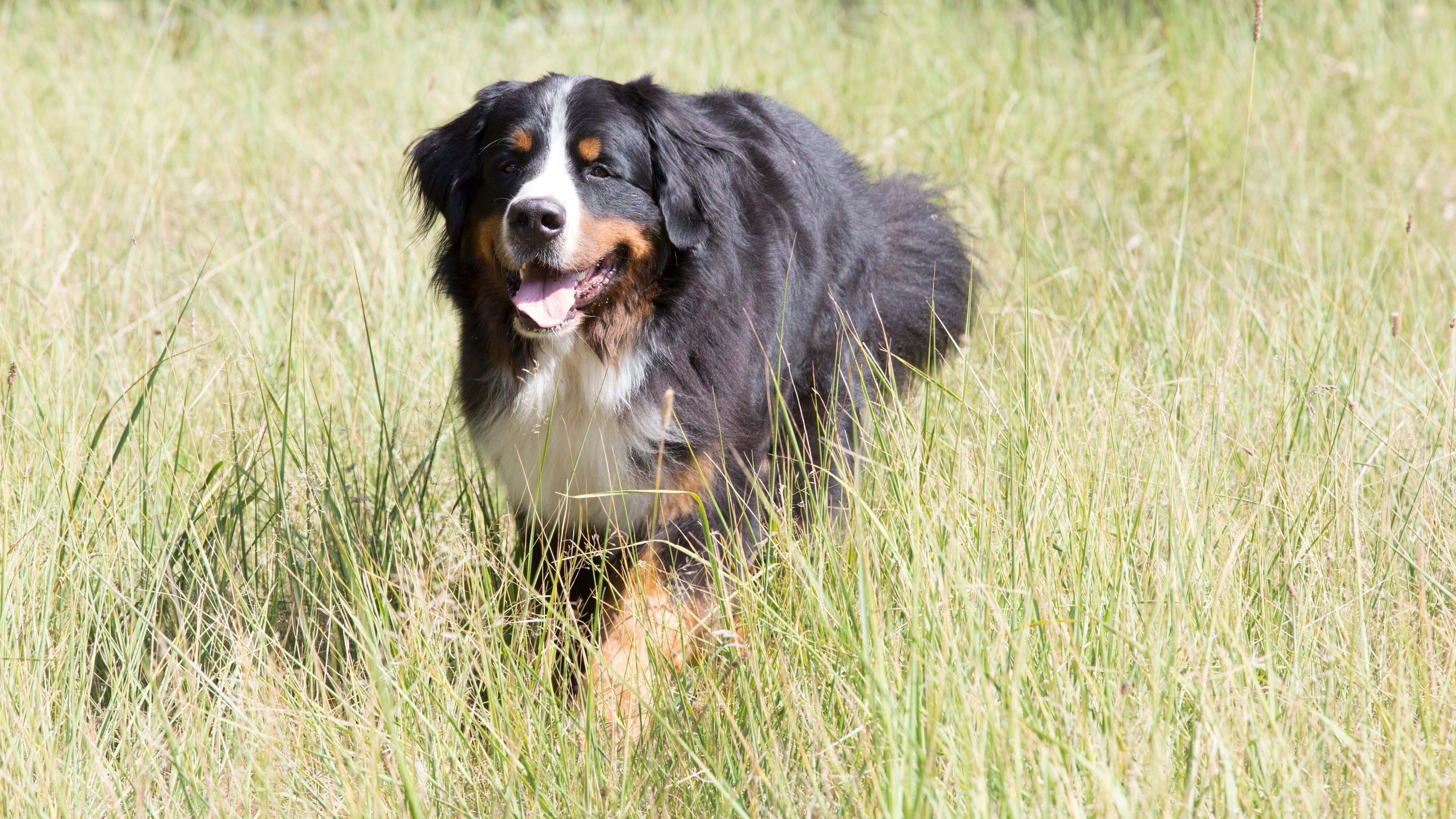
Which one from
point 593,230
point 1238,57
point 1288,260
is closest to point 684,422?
point 593,230

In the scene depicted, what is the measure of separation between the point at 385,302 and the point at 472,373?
0.89 m

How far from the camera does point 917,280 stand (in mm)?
3312

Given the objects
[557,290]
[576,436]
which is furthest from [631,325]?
[576,436]

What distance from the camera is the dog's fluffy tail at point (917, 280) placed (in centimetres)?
317

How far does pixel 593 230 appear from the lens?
8.27 feet

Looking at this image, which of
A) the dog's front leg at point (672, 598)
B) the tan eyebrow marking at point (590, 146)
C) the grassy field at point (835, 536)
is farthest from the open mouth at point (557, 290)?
the dog's front leg at point (672, 598)

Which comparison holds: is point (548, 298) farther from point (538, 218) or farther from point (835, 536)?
point (835, 536)

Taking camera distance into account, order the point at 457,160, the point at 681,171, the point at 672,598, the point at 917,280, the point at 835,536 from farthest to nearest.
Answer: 1. the point at 917,280
2. the point at 457,160
3. the point at 681,171
4. the point at 672,598
5. the point at 835,536

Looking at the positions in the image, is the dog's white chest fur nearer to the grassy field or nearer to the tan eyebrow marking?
the grassy field

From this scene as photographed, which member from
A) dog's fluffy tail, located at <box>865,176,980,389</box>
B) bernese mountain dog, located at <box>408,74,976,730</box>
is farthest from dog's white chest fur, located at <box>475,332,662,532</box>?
dog's fluffy tail, located at <box>865,176,980,389</box>

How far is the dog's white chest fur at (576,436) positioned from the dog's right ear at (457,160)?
403 millimetres

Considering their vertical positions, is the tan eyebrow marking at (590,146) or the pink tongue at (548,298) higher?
the tan eyebrow marking at (590,146)

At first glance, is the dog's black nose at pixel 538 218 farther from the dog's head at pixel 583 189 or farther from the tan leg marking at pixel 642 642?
the tan leg marking at pixel 642 642

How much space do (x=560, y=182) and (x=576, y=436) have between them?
0.60 meters
